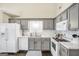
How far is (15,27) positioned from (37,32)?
197 cm

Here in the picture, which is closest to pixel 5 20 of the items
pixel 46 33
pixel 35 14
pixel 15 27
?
pixel 15 27

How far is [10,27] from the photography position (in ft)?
20.3

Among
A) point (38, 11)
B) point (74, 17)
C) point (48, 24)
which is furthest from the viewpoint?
point (48, 24)

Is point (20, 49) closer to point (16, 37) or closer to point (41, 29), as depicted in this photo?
point (16, 37)

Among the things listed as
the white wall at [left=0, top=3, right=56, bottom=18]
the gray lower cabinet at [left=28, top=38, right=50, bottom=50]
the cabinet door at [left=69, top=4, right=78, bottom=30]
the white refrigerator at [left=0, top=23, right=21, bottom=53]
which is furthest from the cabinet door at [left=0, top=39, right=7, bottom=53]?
the cabinet door at [left=69, top=4, right=78, bottom=30]

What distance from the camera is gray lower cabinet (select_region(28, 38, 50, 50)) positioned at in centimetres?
687

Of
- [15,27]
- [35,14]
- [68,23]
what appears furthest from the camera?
[35,14]

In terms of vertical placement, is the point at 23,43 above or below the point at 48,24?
below

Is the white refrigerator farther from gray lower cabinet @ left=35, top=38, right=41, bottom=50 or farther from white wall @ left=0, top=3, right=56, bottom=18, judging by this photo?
white wall @ left=0, top=3, right=56, bottom=18

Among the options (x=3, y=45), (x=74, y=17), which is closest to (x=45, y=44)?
(x=3, y=45)

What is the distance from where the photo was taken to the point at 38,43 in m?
6.89

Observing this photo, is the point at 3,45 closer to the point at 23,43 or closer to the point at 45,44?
the point at 23,43

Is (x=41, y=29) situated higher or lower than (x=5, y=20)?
lower

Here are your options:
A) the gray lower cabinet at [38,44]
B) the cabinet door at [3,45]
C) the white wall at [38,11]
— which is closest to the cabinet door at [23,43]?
the gray lower cabinet at [38,44]
